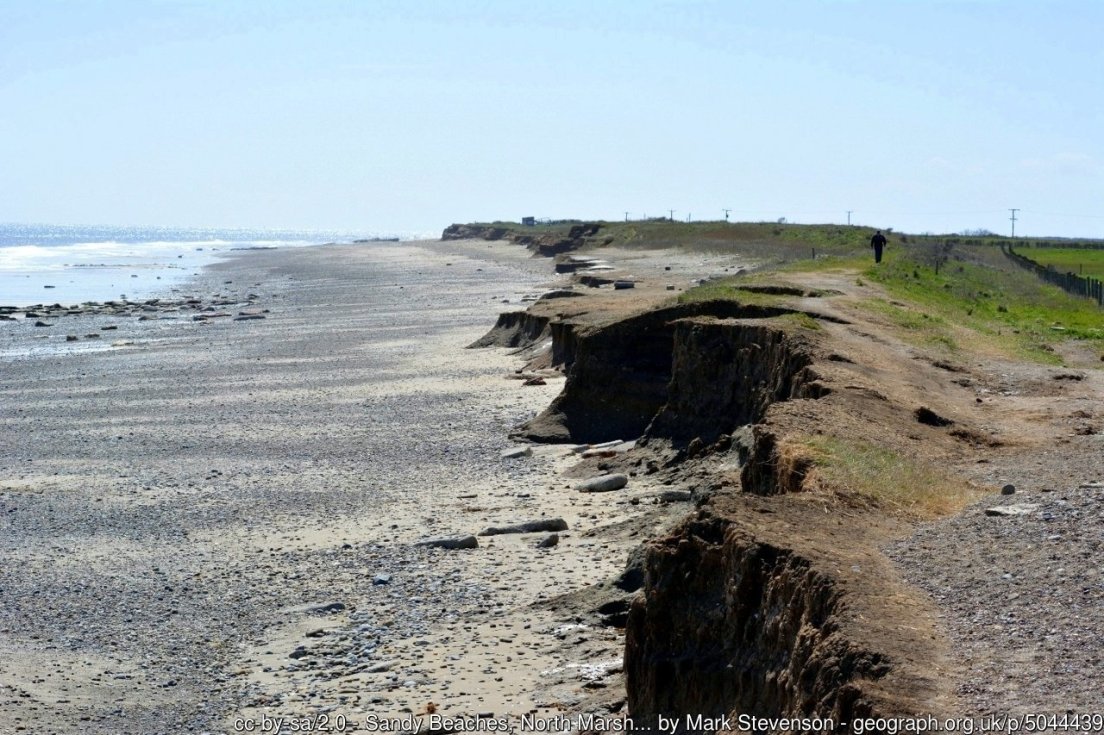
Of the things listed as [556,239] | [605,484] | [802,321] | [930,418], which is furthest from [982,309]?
[556,239]

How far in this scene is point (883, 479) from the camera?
9.87 meters

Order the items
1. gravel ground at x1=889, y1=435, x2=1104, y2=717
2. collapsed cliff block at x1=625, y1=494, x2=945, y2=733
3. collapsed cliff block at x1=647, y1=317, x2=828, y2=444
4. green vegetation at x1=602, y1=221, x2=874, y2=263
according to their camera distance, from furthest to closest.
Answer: green vegetation at x1=602, y1=221, x2=874, y2=263 < collapsed cliff block at x1=647, y1=317, x2=828, y2=444 < collapsed cliff block at x1=625, y1=494, x2=945, y2=733 < gravel ground at x1=889, y1=435, x2=1104, y2=717

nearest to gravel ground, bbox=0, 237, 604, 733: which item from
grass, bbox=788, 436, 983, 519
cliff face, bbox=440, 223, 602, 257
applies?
grass, bbox=788, 436, 983, 519

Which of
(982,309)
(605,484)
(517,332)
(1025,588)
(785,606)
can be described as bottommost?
(605,484)

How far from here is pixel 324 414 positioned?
2538 cm

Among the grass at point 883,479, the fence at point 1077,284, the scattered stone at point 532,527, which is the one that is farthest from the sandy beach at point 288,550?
the fence at point 1077,284

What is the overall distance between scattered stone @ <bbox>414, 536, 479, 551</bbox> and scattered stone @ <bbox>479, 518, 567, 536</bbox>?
497 millimetres

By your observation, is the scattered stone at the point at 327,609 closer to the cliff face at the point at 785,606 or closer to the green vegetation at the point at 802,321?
the cliff face at the point at 785,606

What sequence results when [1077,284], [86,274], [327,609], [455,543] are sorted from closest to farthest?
[327,609] < [455,543] < [1077,284] < [86,274]

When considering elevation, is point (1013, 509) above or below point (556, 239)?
below

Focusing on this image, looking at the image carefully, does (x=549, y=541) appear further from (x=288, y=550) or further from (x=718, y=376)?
(x=718, y=376)

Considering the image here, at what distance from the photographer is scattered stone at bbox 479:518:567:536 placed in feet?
49.8

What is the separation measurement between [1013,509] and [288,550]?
8924mm

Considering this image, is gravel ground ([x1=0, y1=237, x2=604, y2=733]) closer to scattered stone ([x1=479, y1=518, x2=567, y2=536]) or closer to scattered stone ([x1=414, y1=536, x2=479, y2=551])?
scattered stone ([x1=414, y1=536, x2=479, y2=551])
